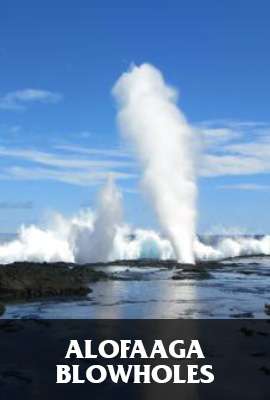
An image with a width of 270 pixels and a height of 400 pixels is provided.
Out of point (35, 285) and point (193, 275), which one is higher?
point (193, 275)

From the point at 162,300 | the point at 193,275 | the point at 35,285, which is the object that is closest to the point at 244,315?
the point at 162,300

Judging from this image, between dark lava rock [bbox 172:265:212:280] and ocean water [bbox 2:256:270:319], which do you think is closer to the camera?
ocean water [bbox 2:256:270:319]

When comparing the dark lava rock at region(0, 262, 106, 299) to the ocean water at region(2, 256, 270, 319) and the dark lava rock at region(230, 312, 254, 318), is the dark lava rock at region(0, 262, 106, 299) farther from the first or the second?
the dark lava rock at region(230, 312, 254, 318)

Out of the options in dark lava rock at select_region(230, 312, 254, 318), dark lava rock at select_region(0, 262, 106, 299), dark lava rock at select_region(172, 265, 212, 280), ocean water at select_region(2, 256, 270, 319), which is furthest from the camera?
dark lava rock at select_region(172, 265, 212, 280)

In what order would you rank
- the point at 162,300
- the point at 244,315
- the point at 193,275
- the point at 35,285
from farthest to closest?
1. the point at 193,275
2. the point at 35,285
3. the point at 162,300
4. the point at 244,315

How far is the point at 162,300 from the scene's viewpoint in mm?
40281

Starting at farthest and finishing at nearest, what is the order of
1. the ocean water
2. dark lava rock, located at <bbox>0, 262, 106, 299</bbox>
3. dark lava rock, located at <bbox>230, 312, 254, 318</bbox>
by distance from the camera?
dark lava rock, located at <bbox>0, 262, 106, 299</bbox> → the ocean water → dark lava rock, located at <bbox>230, 312, 254, 318</bbox>

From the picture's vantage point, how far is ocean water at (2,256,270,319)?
3381 centimetres

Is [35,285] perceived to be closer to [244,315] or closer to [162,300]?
[162,300]

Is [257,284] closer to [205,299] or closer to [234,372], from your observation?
[205,299]

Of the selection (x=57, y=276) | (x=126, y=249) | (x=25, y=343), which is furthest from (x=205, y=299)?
(x=126, y=249)

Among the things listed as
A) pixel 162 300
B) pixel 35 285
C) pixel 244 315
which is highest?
pixel 35 285

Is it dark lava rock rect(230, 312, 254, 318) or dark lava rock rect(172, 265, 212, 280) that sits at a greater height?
dark lava rock rect(172, 265, 212, 280)

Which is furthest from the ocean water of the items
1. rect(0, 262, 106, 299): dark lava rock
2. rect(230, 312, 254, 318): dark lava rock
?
rect(0, 262, 106, 299): dark lava rock
